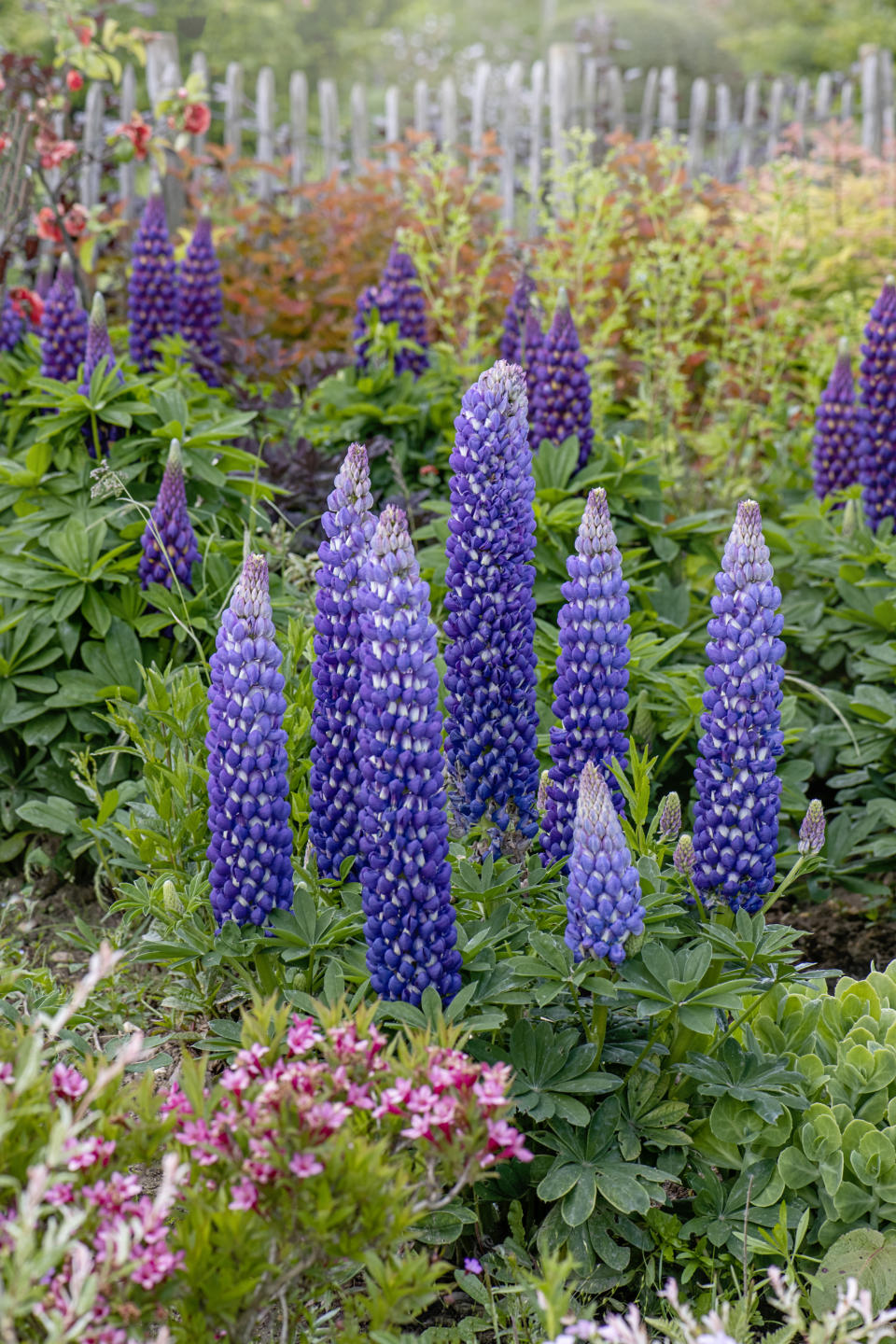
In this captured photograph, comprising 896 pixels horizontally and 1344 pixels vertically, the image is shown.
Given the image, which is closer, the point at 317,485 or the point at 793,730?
the point at 793,730

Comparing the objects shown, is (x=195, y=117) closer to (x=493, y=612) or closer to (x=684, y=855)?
(x=493, y=612)

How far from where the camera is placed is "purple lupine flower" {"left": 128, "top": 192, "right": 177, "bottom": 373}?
4422mm

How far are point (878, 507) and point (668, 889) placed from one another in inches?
85.6

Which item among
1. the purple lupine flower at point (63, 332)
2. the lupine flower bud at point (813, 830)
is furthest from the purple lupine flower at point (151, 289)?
the lupine flower bud at point (813, 830)

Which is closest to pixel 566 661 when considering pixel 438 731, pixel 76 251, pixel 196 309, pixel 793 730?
pixel 438 731

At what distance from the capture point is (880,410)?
390 centimetres

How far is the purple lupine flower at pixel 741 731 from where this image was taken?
2.07 metres

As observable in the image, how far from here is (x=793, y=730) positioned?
114 inches

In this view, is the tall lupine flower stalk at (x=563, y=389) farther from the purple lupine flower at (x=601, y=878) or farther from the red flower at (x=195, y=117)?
the red flower at (x=195, y=117)

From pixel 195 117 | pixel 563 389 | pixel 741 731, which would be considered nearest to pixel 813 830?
pixel 741 731

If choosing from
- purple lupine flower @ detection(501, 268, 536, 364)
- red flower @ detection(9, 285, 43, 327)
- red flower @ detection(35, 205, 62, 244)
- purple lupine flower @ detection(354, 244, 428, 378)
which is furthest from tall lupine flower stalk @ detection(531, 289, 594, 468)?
red flower @ detection(35, 205, 62, 244)

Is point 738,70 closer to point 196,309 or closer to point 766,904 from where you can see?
point 196,309

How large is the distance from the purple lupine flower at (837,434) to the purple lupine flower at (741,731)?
2.15 metres

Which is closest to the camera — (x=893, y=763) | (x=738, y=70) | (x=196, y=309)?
(x=893, y=763)
